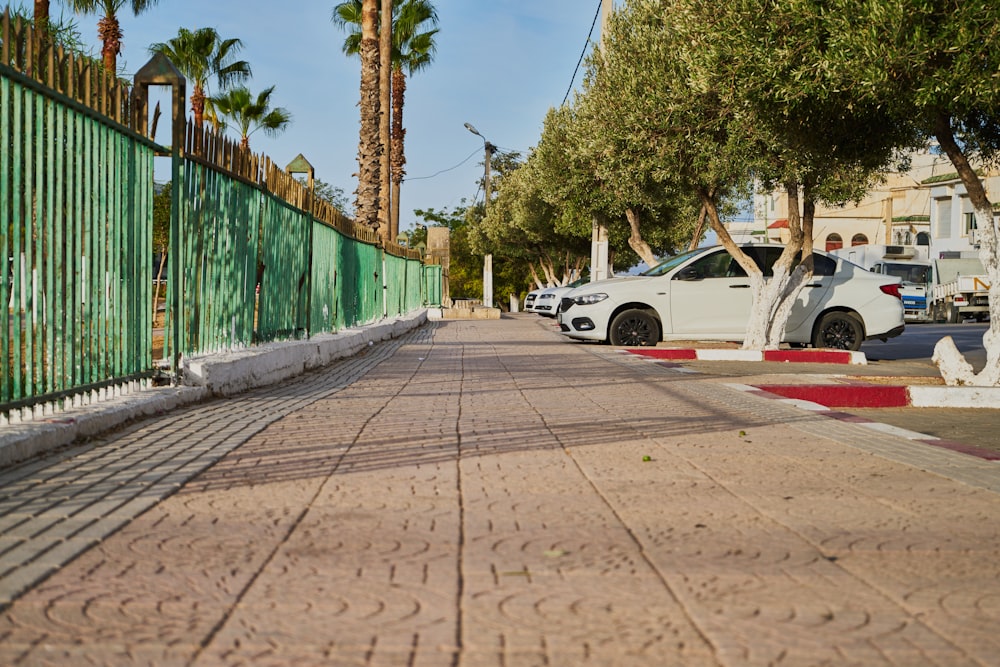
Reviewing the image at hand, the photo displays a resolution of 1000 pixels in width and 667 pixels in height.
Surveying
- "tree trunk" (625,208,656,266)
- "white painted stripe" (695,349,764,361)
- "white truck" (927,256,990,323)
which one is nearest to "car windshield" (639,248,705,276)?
"white painted stripe" (695,349,764,361)

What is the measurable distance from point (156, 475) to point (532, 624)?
303cm

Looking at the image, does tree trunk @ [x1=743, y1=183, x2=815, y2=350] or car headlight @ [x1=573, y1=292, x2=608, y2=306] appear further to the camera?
car headlight @ [x1=573, y1=292, x2=608, y2=306]

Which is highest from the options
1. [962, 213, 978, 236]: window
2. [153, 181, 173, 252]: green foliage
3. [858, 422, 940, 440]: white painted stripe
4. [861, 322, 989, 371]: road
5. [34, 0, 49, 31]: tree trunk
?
[34, 0, 49, 31]: tree trunk

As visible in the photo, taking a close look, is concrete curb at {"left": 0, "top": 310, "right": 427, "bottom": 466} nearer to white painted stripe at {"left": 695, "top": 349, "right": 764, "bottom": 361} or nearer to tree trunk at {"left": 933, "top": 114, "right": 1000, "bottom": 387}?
white painted stripe at {"left": 695, "top": 349, "right": 764, "bottom": 361}

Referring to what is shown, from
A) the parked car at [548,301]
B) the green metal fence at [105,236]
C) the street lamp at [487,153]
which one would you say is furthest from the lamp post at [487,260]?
the green metal fence at [105,236]

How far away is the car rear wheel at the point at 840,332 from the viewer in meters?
17.9

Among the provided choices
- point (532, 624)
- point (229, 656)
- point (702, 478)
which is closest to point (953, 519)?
point (702, 478)

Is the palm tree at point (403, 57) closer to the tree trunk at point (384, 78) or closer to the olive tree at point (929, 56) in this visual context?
the tree trunk at point (384, 78)

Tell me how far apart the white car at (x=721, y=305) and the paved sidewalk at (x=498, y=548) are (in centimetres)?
1061

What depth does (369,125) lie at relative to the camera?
85.3 feet

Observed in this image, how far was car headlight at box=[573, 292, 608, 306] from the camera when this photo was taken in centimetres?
1916

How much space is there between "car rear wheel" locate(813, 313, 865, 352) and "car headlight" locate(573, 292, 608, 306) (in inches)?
144

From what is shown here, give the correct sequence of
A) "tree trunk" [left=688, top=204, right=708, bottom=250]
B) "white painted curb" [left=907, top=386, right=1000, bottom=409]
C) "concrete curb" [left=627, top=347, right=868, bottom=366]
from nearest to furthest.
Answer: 1. "white painted curb" [left=907, top=386, right=1000, bottom=409]
2. "concrete curb" [left=627, top=347, right=868, bottom=366]
3. "tree trunk" [left=688, top=204, right=708, bottom=250]

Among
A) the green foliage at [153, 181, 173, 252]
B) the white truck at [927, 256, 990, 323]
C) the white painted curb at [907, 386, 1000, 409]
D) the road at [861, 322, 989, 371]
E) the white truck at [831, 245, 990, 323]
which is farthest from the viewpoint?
the white truck at [831, 245, 990, 323]
